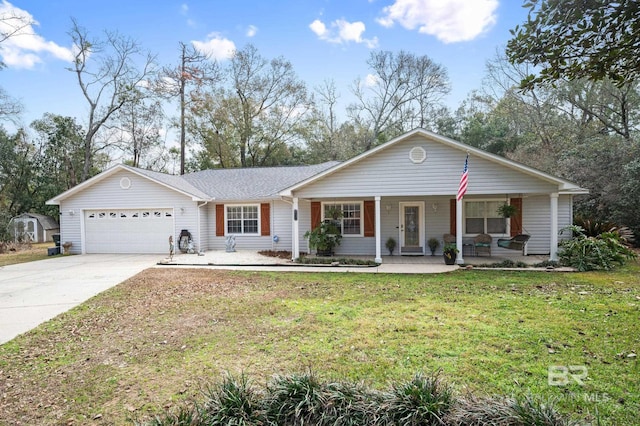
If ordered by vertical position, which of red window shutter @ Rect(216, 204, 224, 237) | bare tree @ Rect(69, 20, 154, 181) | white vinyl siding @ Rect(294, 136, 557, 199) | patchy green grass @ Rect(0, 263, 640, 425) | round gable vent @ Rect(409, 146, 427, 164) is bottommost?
patchy green grass @ Rect(0, 263, 640, 425)

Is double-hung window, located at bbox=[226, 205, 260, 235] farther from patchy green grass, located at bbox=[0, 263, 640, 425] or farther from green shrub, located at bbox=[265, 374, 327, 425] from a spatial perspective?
green shrub, located at bbox=[265, 374, 327, 425]

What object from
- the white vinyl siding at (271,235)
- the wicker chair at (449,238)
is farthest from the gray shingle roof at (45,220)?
the wicker chair at (449,238)

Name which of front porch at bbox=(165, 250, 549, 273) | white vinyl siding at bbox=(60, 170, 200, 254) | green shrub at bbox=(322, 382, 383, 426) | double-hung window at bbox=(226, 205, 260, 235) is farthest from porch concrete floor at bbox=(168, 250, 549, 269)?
green shrub at bbox=(322, 382, 383, 426)

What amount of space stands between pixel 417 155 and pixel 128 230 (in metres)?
12.6

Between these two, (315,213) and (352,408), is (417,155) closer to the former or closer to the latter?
(315,213)

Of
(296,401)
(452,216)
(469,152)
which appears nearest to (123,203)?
(452,216)

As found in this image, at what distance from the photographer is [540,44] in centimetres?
326

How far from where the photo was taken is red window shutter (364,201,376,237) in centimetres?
1241

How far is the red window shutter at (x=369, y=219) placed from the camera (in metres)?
12.4

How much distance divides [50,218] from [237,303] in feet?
85.8

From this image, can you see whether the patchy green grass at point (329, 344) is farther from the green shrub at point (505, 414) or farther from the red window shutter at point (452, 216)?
the red window shutter at point (452, 216)

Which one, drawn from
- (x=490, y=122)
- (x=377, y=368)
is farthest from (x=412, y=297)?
(x=490, y=122)

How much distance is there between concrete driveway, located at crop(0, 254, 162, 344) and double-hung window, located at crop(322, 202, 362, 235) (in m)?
6.93

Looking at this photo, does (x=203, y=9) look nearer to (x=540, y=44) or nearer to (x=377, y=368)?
(x=540, y=44)
